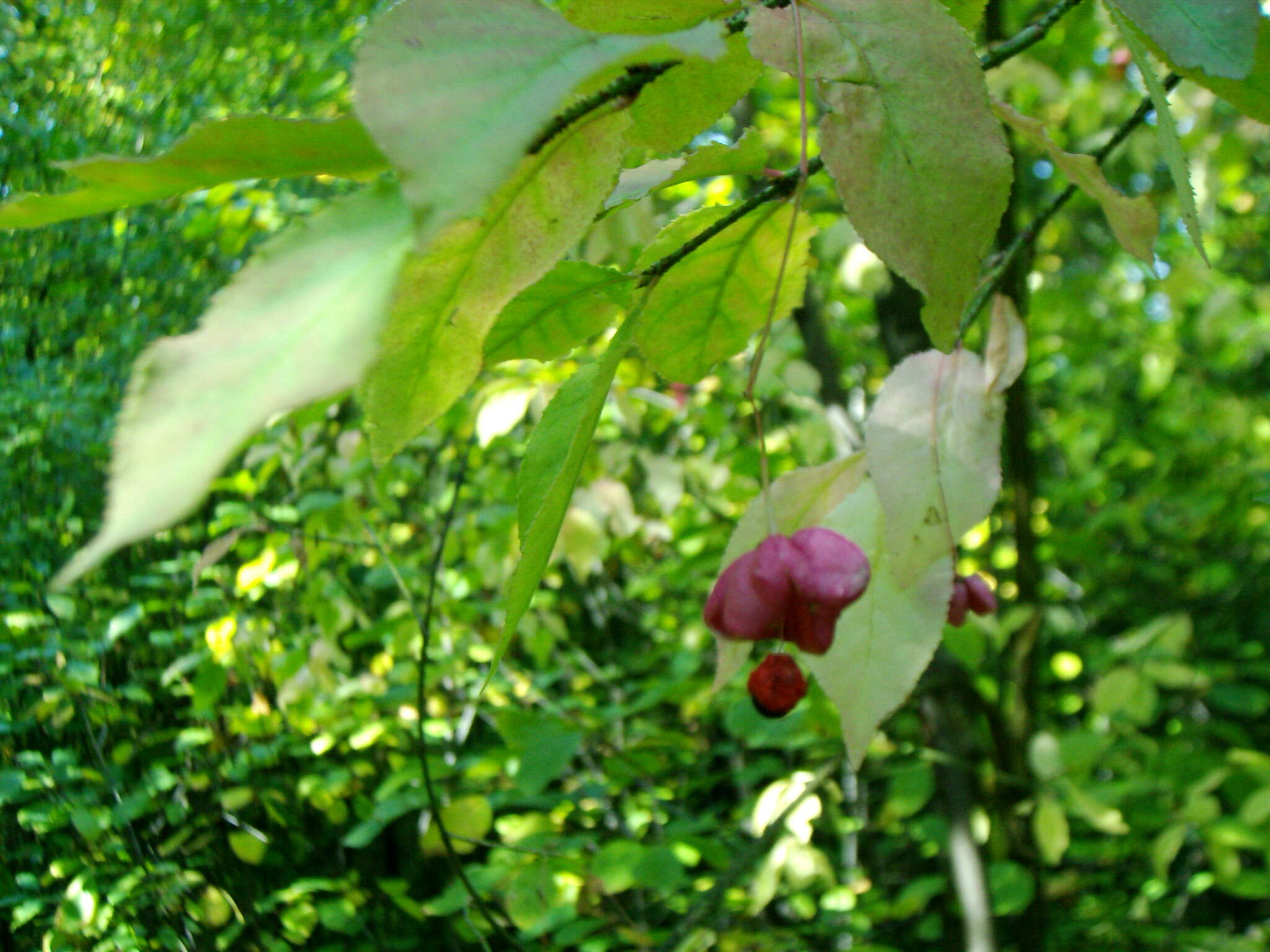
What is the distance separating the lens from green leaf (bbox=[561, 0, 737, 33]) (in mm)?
253

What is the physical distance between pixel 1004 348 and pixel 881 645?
0.14 meters

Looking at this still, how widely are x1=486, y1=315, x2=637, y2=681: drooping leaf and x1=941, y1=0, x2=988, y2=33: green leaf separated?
15 centimetres

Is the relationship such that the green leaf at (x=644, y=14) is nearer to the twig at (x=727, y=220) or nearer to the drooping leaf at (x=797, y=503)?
the twig at (x=727, y=220)

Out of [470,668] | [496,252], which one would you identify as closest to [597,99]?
[496,252]

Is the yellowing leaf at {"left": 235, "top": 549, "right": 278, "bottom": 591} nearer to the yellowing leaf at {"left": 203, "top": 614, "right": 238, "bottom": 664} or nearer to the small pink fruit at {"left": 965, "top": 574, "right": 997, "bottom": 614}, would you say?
the yellowing leaf at {"left": 203, "top": 614, "right": 238, "bottom": 664}

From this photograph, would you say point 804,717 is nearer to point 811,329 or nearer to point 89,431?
point 811,329

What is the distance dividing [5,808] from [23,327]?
0.44 metres

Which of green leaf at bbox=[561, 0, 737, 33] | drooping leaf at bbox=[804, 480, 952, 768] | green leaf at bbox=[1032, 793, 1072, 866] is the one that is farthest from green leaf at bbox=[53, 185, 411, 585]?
green leaf at bbox=[1032, 793, 1072, 866]

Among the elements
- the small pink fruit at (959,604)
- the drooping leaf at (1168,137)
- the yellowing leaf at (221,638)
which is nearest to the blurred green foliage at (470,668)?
the yellowing leaf at (221,638)

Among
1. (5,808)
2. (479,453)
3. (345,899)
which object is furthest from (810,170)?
(479,453)

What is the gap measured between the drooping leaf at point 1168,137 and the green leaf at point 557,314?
0.17m

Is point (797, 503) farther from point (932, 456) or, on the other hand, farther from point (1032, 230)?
point (1032, 230)

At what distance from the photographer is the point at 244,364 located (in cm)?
13

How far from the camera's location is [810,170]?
36 cm
